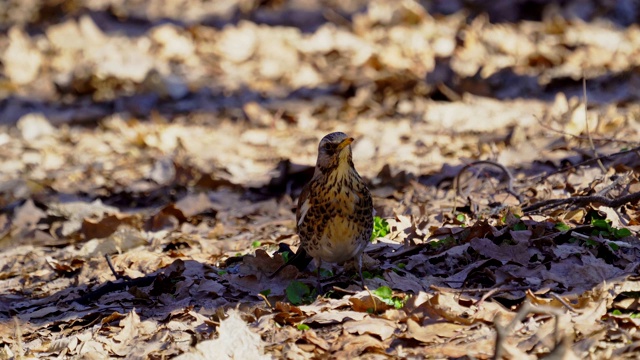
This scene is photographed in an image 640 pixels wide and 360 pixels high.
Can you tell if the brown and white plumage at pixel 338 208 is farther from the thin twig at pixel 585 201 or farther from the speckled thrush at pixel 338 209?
the thin twig at pixel 585 201

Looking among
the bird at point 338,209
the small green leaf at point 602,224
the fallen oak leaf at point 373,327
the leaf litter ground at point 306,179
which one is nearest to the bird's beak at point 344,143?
the bird at point 338,209

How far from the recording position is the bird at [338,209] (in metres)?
5.38

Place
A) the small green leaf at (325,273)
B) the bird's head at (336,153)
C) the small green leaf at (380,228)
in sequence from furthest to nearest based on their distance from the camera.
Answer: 1. the small green leaf at (380,228)
2. the small green leaf at (325,273)
3. the bird's head at (336,153)

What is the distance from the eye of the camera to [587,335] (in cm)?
414

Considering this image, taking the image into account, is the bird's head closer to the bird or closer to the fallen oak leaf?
the bird

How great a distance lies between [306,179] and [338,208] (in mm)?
2925

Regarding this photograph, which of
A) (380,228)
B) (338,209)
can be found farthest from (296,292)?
(380,228)

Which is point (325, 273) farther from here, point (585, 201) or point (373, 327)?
point (585, 201)

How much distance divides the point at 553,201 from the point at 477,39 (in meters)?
6.99

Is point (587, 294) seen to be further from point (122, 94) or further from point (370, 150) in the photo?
point (122, 94)

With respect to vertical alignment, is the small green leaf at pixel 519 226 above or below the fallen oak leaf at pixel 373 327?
above

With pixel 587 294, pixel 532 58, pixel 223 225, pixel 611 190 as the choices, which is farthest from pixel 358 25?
pixel 587 294

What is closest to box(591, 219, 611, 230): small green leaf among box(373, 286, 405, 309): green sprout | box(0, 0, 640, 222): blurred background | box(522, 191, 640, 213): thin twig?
box(522, 191, 640, 213): thin twig

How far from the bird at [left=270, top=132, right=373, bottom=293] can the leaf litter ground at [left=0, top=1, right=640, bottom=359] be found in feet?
0.79
